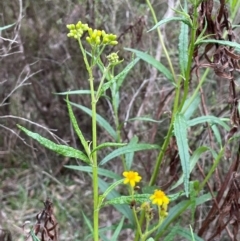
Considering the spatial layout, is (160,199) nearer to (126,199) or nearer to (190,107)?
(126,199)

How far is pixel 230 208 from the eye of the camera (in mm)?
1627

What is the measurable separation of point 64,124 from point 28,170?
37cm

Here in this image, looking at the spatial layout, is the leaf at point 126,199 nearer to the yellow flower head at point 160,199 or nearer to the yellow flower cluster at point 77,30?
the yellow flower head at point 160,199

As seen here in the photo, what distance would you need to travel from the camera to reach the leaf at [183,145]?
4.31 ft

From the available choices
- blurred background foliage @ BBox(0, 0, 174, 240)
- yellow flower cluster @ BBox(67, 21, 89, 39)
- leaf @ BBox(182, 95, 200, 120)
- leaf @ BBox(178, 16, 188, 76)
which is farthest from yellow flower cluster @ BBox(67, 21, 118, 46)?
blurred background foliage @ BBox(0, 0, 174, 240)

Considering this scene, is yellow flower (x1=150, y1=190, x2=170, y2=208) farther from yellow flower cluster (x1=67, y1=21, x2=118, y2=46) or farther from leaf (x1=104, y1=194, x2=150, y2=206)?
yellow flower cluster (x1=67, y1=21, x2=118, y2=46)

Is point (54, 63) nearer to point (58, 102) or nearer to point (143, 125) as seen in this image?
point (58, 102)

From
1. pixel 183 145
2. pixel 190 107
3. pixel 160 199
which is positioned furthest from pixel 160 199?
pixel 190 107

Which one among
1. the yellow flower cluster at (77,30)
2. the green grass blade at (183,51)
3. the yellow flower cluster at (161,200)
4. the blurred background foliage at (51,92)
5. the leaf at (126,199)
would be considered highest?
the yellow flower cluster at (77,30)

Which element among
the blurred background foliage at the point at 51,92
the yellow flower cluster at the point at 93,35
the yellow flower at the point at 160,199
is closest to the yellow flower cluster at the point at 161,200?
the yellow flower at the point at 160,199

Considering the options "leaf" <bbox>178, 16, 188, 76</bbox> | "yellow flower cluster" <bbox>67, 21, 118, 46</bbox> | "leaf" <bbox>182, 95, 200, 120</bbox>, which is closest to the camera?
"yellow flower cluster" <bbox>67, 21, 118, 46</bbox>

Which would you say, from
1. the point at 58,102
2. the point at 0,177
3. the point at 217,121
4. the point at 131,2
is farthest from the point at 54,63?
the point at 217,121

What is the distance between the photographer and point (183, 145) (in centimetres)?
135

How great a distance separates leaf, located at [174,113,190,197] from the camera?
1314 millimetres
